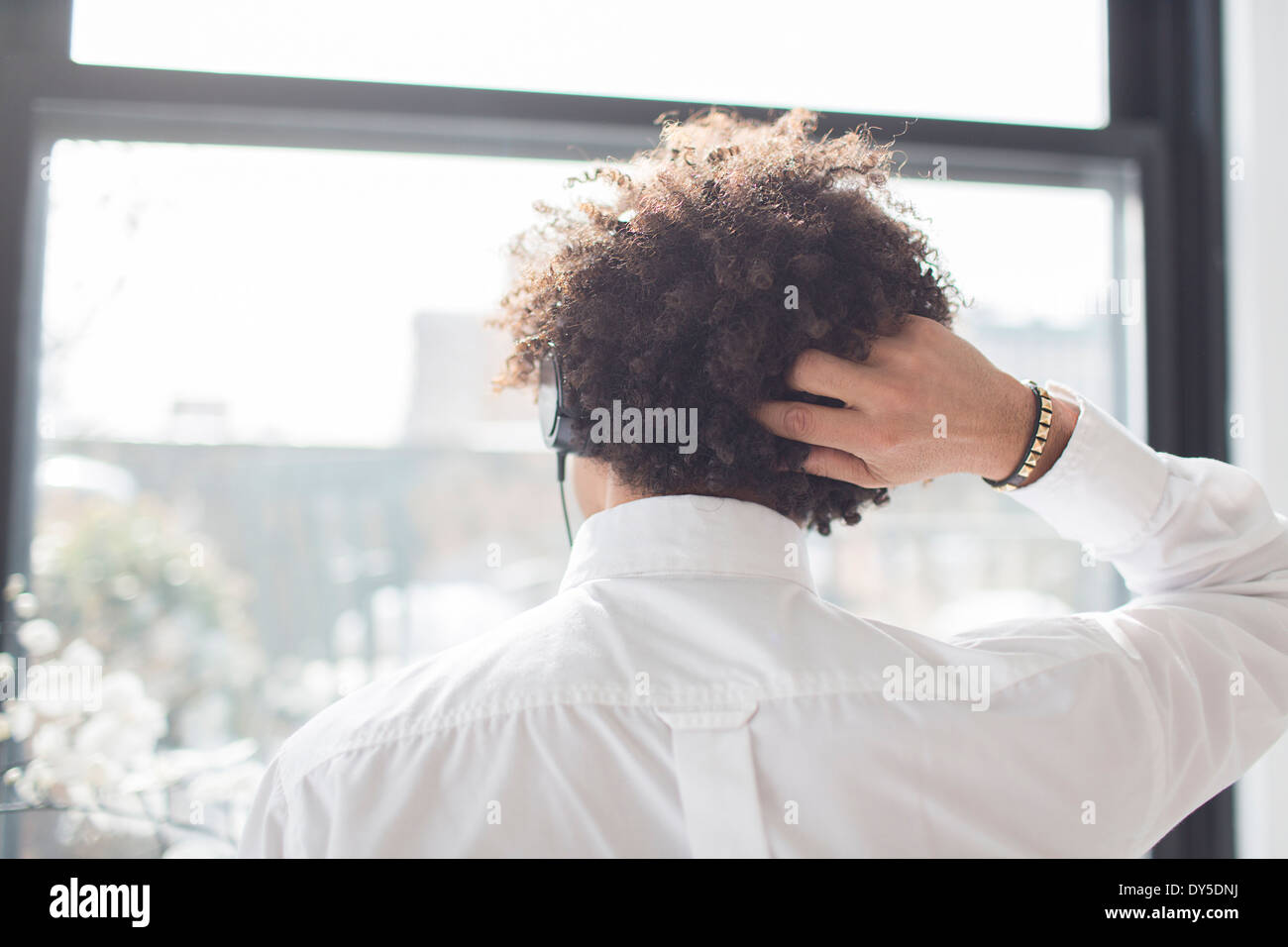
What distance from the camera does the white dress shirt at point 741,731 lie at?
61 cm

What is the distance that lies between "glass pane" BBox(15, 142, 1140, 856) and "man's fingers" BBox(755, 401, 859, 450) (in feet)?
2.02

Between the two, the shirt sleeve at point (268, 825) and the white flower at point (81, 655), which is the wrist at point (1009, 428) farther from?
the white flower at point (81, 655)

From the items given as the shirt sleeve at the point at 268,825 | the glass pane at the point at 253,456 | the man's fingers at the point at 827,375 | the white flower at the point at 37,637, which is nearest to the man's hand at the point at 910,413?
the man's fingers at the point at 827,375

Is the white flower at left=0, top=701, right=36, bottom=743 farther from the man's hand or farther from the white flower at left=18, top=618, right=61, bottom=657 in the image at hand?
the man's hand

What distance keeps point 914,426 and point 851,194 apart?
0.70 feet

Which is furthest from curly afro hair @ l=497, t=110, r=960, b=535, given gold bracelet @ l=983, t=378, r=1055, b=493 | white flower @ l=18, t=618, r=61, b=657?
white flower @ l=18, t=618, r=61, b=657

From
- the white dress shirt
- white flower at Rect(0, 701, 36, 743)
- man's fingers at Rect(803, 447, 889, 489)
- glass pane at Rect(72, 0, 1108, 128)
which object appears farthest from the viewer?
glass pane at Rect(72, 0, 1108, 128)

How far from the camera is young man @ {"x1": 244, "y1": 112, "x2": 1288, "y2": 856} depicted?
61cm

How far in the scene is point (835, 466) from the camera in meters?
0.71

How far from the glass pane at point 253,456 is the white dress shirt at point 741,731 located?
556mm

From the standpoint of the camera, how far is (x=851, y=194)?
2.36 ft

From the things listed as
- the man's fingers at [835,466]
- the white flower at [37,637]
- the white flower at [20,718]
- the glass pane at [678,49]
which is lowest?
the white flower at [20,718]
